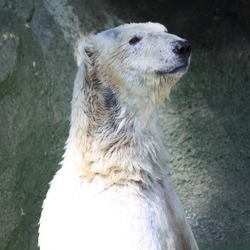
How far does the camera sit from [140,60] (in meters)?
4.02

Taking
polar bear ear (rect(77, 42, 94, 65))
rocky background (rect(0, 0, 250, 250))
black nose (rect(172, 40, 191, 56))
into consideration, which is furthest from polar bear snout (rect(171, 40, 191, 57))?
rocky background (rect(0, 0, 250, 250))

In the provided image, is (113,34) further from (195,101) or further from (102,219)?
(195,101)

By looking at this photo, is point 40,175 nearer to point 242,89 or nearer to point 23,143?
point 23,143

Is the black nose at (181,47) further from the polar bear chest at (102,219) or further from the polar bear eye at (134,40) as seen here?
the polar bear chest at (102,219)

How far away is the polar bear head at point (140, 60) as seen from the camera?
156 inches

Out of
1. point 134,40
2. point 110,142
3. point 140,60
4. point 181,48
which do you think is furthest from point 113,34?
point 110,142

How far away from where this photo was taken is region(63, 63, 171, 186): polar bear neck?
4.03m

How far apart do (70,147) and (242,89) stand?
114 inches

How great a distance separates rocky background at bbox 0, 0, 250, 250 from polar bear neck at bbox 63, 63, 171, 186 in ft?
6.49

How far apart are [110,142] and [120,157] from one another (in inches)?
3.8

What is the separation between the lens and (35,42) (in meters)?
6.05

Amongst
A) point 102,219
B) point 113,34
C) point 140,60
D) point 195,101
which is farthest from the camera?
point 195,101

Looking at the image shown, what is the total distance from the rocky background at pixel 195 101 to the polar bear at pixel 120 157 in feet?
6.42

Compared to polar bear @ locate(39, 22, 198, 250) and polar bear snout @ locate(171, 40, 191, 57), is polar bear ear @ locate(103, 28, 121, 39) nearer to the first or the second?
polar bear @ locate(39, 22, 198, 250)
